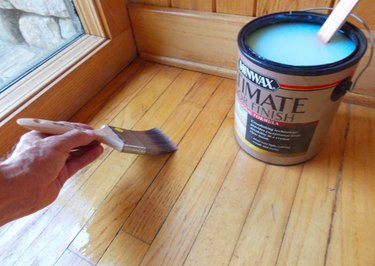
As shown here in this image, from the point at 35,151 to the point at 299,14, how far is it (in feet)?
1.87

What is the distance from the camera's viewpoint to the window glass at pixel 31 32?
83cm

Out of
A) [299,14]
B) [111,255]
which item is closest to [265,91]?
[299,14]

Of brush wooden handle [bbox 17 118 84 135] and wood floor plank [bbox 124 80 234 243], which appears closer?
brush wooden handle [bbox 17 118 84 135]

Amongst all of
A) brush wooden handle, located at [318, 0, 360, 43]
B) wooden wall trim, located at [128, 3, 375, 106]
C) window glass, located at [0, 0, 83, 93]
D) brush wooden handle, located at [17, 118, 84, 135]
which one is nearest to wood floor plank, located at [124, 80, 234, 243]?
wooden wall trim, located at [128, 3, 375, 106]

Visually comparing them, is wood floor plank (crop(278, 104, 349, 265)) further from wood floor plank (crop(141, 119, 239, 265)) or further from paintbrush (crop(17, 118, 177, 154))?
paintbrush (crop(17, 118, 177, 154))

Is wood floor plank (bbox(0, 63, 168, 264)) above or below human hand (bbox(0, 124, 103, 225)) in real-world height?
below

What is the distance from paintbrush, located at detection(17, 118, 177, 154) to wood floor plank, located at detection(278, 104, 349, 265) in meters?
0.33

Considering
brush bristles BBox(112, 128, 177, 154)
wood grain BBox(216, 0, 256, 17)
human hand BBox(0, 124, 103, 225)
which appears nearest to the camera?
human hand BBox(0, 124, 103, 225)

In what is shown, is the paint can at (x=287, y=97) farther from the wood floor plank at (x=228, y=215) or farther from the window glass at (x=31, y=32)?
the window glass at (x=31, y=32)

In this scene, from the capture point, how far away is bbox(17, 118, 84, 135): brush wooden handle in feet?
1.59

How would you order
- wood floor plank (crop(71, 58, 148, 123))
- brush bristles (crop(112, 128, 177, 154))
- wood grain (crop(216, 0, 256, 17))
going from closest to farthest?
brush bristles (crop(112, 128, 177, 154)), wood grain (crop(216, 0, 256, 17)), wood floor plank (crop(71, 58, 148, 123))

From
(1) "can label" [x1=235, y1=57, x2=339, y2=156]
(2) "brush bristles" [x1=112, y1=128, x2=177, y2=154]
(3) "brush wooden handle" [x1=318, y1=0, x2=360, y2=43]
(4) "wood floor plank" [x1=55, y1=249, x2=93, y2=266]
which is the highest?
(3) "brush wooden handle" [x1=318, y1=0, x2=360, y2=43]

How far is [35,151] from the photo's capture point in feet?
1.49

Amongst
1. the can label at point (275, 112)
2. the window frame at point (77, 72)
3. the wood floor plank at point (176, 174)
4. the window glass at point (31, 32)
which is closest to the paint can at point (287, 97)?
the can label at point (275, 112)
